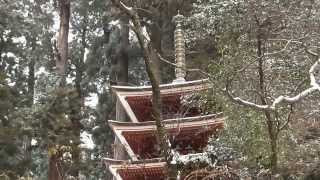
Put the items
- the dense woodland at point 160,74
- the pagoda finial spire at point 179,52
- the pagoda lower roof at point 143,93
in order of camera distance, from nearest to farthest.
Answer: the dense woodland at point 160,74 → the pagoda lower roof at point 143,93 → the pagoda finial spire at point 179,52

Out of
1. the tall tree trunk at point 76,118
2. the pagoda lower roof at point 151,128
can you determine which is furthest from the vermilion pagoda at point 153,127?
the tall tree trunk at point 76,118

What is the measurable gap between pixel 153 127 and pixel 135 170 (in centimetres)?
100

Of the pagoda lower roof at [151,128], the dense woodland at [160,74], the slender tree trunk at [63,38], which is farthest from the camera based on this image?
the slender tree trunk at [63,38]

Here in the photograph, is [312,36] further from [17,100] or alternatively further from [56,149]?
[17,100]

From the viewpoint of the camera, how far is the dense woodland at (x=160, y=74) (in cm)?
730

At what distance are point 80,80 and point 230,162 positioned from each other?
12.2 meters

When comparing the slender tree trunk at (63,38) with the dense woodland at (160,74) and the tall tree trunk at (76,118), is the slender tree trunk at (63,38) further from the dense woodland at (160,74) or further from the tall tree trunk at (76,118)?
the tall tree trunk at (76,118)

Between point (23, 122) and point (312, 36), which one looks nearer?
point (312, 36)

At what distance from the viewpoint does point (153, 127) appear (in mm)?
10906

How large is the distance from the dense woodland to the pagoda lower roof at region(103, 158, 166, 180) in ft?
3.54

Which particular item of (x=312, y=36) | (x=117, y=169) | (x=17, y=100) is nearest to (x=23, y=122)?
(x=17, y=100)

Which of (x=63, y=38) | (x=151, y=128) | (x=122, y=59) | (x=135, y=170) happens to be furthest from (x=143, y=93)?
(x=122, y=59)

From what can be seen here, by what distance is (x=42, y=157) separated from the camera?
19.2m

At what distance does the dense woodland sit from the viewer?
7.30 meters
